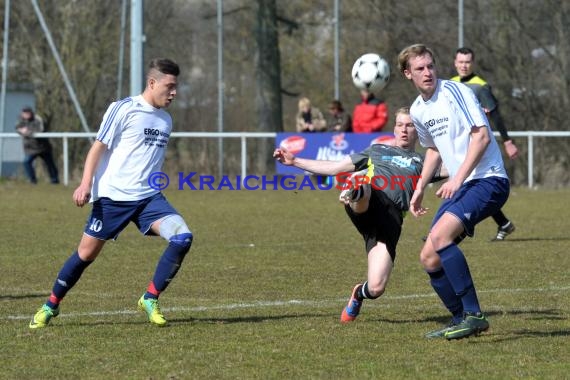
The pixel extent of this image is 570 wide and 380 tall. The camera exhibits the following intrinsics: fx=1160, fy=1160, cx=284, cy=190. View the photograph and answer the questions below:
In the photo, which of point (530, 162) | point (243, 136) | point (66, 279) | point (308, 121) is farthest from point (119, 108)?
point (530, 162)

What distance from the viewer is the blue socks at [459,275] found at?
6637 millimetres

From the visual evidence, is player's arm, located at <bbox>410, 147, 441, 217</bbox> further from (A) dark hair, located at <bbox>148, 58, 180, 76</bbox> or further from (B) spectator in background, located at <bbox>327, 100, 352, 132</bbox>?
(B) spectator in background, located at <bbox>327, 100, 352, 132</bbox>

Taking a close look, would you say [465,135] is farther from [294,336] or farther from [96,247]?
[96,247]

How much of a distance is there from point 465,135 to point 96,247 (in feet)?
8.01

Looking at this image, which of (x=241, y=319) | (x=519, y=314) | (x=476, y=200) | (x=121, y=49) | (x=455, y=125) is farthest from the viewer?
(x=121, y=49)

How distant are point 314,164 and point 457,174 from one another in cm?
92

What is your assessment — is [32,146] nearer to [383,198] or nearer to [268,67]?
[268,67]

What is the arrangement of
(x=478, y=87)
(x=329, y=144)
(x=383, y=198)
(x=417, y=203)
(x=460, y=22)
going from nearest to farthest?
1. (x=417, y=203)
2. (x=383, y=198)
3. (x=478, y=87)
4. (x=329, y=144)
5. (x=460, y=22)

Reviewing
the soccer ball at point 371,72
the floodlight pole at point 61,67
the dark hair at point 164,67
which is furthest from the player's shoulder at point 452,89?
the floodlight pole at point 61,67

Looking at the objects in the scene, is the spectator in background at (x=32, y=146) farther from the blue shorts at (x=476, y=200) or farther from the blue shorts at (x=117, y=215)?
the blue shorts at (x=476, y=200)

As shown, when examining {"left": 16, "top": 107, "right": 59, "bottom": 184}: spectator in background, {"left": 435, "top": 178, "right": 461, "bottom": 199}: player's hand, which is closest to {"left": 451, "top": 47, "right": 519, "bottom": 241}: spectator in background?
{"left": 435, "top": 178, "right": 461, "bottom": 199}: player's hand

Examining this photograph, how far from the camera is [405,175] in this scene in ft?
24.7

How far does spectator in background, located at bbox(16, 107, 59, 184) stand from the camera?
23.9 meters

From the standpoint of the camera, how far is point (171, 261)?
24.1ft
